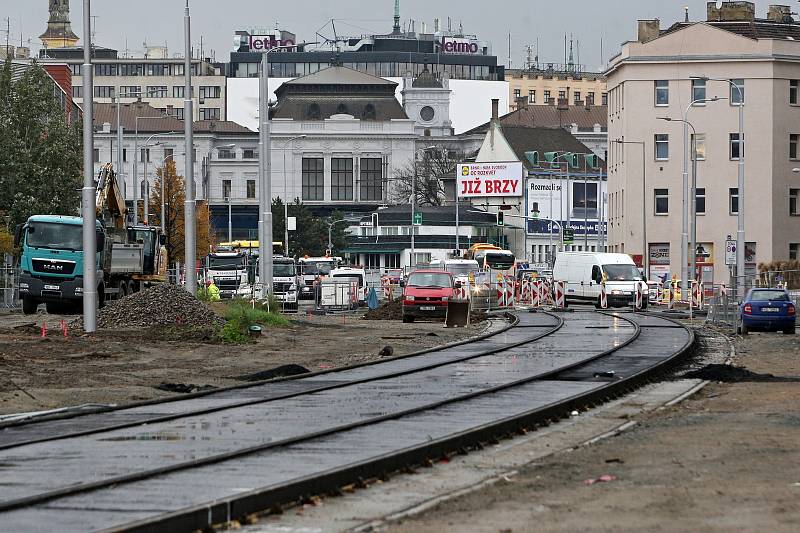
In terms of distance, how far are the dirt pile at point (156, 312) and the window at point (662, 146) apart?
65.8m

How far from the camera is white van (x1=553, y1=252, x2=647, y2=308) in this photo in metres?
73.9

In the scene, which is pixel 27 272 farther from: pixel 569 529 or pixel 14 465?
pixel 569 529

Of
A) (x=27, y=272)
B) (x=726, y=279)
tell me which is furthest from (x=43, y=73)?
(x=726, y=279)

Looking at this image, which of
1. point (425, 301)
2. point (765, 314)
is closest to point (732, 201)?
point (425, 301)

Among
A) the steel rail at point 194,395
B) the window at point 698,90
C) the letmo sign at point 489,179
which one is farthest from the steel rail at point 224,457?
the letmo sign at point 489,179

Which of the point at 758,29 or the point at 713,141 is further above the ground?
the point at 758,29

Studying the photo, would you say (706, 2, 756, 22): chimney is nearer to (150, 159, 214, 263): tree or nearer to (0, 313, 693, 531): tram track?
(150, 159, 214, 263): tree

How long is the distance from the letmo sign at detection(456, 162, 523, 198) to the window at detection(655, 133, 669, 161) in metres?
69.4

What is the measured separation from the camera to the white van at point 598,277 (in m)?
73.9

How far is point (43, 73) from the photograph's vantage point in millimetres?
75688

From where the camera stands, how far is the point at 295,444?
57.2 ft

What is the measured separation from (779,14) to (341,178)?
8264 cm

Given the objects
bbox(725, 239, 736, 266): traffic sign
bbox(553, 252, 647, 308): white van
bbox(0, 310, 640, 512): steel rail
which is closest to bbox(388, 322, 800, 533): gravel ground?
bbox(0, 310, 640, 512): steel rail

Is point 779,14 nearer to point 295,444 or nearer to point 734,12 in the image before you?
point 734,12
